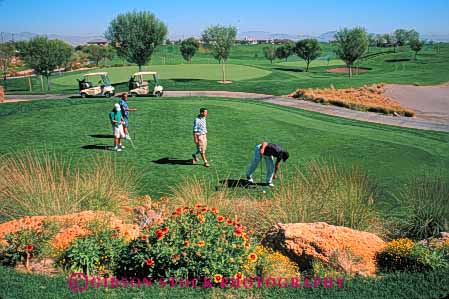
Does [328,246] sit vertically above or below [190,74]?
below

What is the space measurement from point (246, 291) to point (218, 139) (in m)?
10.5

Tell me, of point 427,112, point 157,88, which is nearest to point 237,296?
point 157,88

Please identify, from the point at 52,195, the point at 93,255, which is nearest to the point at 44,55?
the point at 52,195

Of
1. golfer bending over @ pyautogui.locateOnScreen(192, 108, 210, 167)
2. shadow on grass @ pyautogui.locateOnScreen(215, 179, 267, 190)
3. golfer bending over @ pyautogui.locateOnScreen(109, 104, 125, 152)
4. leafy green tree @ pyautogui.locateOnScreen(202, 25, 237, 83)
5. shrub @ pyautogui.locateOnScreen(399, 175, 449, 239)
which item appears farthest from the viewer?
leafy green tree @ pyautogui.locateOnScreen(202, 25, 237, 83)

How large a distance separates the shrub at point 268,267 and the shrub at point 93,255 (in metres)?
1.50

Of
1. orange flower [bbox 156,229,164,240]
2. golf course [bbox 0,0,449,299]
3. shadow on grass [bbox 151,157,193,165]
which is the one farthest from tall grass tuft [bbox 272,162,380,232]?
shadow on grass [bbox 151,157,193,165]

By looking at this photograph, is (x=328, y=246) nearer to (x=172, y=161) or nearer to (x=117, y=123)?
(x=172, y=161)

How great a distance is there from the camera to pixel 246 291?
4840 mm

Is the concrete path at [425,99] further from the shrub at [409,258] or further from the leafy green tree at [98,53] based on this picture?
the leafy green tree at [98,53]

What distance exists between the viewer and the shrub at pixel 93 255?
205 inches

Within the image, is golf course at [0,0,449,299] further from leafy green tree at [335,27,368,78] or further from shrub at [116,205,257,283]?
leafy green tree at [335,27,368,78]

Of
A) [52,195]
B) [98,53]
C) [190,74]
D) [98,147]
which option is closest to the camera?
[52,195]

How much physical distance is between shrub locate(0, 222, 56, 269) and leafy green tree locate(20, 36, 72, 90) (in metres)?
36.0

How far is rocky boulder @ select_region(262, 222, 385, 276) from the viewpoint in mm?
5559
